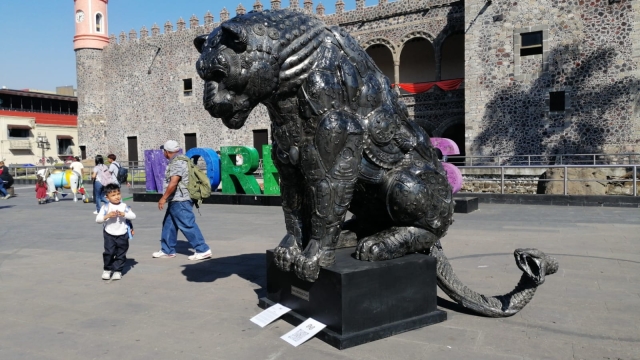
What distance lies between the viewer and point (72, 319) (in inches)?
150

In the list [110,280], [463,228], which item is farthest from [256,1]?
[110,280]

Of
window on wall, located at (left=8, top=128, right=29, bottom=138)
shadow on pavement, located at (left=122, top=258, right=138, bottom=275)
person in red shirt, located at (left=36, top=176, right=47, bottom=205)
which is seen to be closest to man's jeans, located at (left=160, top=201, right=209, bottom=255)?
shadow on pavement, located at (left=122, top=258, right=138, bottom=275)

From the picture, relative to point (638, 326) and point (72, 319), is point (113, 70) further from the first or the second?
point (638, 326)

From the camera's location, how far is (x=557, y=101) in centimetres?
1859

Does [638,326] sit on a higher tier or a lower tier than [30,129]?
lower

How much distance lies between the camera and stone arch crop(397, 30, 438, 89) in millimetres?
25719

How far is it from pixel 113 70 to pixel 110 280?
2952cm

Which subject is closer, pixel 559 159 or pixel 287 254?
pixel 287 254

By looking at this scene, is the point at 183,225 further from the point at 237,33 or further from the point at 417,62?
the point at 417,62

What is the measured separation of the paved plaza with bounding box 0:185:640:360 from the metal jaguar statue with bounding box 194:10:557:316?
44cm

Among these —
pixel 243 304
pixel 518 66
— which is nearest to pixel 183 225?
pixel 243 304

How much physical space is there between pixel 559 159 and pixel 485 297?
16.5 m

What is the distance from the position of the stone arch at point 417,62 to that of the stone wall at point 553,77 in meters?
5.92

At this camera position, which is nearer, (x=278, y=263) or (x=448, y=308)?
(x=278, y=263)
